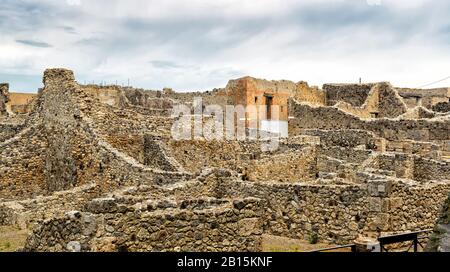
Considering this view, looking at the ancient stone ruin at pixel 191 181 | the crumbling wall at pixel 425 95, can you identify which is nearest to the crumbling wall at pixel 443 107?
the ancient stone ruin at pixel 191 181

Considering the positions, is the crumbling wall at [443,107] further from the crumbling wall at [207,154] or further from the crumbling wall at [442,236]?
the crumbling wall at [442,236]

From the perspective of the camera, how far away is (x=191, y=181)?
42.6ft

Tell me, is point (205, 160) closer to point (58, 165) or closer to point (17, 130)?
point (58, 165)

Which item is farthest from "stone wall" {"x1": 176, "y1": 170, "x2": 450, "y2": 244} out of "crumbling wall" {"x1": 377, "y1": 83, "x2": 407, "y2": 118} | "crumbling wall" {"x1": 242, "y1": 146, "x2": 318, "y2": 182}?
"crumbling wall" {"x1": 377, "y1": 83, "x2": 407, "y2": 118}

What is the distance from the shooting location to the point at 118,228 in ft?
26.0

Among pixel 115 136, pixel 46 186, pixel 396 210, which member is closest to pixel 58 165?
pixel 46 186

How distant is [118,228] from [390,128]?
23706mm

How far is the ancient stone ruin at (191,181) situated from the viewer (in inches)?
321

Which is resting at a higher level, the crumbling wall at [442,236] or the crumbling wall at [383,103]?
the crumbling wall at [383,103]

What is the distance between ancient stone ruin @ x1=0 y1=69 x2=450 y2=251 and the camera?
8148mm

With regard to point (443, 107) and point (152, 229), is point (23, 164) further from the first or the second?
point (443, 107)

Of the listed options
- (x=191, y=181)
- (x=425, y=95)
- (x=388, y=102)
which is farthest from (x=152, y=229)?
(x=425, y=95)

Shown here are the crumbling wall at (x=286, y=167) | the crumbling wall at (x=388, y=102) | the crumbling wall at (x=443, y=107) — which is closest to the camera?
the crumbling wall at (x=286, y=167)

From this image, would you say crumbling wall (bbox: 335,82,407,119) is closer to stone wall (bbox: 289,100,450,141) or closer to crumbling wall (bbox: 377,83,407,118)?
crumbling wall (bbox: 377,83,407,118)
